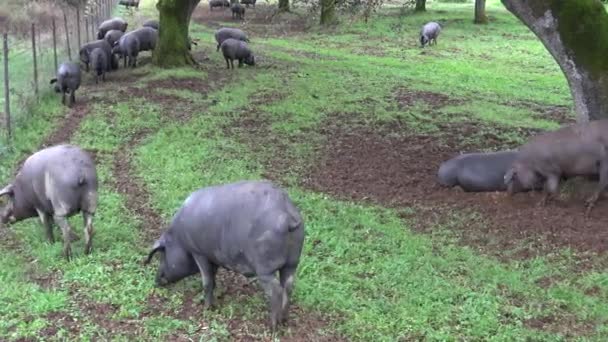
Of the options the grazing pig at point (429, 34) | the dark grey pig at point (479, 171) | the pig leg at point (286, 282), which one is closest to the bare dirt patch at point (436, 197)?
the dark grey pig at point (479, 171)

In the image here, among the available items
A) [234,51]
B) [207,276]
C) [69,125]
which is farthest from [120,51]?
[207,276]

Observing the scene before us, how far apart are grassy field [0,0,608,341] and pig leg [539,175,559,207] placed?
19 cm

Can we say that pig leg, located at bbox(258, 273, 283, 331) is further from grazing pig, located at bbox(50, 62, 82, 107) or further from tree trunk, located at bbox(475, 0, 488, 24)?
tree trunk, located at bbox(475, 0, 488, 24)

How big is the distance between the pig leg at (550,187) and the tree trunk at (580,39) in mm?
1256

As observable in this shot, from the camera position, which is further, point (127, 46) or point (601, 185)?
point (127, 46)

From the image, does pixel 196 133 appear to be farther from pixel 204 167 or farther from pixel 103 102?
pixel 103 102

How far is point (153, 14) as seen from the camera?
34062mm

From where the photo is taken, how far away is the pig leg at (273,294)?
5.32 m

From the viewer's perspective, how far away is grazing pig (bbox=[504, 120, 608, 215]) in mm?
8133

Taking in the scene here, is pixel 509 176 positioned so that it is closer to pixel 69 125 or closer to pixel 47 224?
pixel 47 224

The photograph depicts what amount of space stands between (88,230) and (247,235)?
2.40m

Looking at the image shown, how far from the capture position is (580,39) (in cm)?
905

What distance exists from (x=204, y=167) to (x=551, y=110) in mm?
8023

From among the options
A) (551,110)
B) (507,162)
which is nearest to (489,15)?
(551,110)
